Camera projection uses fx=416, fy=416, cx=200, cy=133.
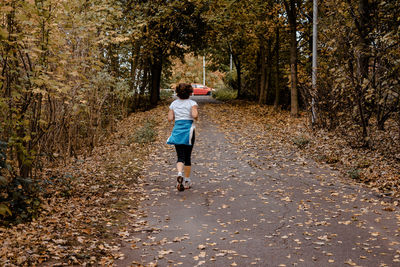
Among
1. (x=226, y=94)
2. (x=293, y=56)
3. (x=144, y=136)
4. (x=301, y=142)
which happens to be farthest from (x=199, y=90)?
(x=301, y=142)

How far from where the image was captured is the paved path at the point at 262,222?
525 centimetres

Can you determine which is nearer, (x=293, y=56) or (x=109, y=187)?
(x=109, y=187)

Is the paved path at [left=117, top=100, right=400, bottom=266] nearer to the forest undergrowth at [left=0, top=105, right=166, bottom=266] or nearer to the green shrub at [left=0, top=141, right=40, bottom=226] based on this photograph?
the forest undergrowth at [left=0, top=105, right=166, bottom=266]

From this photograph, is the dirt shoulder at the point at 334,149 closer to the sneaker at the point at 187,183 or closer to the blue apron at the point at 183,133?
the sneaker at the point at 187,183

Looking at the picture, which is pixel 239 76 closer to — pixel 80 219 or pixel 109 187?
pixel 109 187

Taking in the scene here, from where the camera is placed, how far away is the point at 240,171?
34.7ft

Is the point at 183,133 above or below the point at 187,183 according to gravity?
above

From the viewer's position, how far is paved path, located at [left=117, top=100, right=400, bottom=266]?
5.25 m

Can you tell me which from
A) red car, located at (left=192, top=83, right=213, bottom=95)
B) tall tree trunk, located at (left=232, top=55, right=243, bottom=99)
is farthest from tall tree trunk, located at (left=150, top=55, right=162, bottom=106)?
red car, located at (left=192, top=83, right=213, bottom=95)

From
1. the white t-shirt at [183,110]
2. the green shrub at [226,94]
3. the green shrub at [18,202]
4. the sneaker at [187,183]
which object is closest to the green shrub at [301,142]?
the sneaker at [187,183]

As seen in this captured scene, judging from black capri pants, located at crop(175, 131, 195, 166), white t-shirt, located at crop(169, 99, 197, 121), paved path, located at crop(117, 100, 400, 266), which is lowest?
paved path, located at crop(117, 100, 400, 266)

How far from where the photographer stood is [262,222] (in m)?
6.64

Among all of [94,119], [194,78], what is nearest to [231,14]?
[94,119]

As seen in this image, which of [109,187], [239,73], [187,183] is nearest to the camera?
[187,183]
